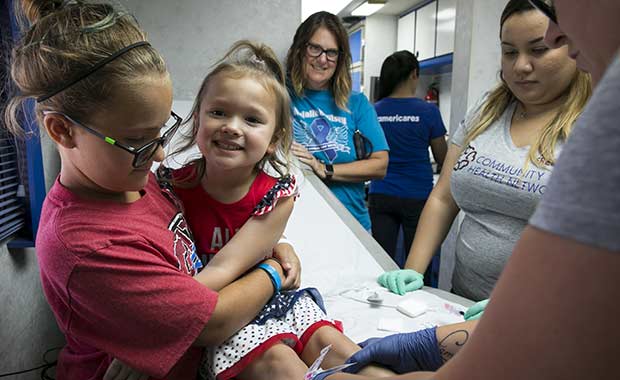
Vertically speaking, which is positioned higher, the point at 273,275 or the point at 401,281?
the point at 273,275

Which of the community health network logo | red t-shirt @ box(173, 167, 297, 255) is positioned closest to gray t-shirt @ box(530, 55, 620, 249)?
red t-shirt @ box(173, 167, 297, 255)

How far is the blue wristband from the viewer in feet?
3.48

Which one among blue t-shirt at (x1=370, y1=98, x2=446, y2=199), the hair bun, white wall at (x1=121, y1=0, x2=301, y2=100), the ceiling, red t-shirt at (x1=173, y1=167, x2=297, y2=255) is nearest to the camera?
the hair bun

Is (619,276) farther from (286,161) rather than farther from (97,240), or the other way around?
(286,161)

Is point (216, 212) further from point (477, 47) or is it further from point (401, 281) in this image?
point (477, 47)

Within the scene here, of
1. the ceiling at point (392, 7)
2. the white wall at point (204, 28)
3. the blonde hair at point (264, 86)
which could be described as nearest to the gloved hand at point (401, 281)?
the blonde hair at point (264, 86)

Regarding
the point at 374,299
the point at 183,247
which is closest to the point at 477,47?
the point at 374,299

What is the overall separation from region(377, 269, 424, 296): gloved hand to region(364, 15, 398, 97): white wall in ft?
20.7

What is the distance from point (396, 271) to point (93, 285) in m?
1.00

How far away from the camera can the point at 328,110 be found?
2.30 meters

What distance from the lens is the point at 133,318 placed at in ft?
2.49

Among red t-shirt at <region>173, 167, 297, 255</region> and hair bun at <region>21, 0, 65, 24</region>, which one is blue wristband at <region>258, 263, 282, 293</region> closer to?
red t-shirt at <region>173, 167, 297, 255</region>

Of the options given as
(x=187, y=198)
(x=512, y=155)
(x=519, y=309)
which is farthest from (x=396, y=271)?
(x=519, y=309)

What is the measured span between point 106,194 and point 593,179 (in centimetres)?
83
